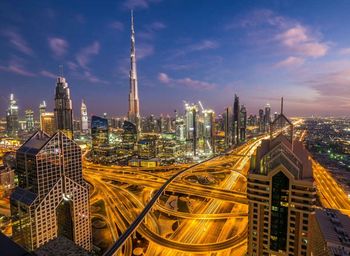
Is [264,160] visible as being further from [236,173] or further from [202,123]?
[202,123]

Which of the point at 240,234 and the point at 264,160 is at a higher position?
the point at 264,160

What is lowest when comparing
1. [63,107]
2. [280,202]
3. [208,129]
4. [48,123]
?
[280,202]

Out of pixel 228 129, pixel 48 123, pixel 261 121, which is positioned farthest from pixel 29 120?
pixel 261 121

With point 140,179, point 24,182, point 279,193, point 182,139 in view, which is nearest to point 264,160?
point 279,193

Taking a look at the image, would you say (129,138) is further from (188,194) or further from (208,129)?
(188,194)

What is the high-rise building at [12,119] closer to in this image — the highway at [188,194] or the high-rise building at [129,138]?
the high-rise building at [129,138]

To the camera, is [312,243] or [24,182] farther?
[24,182]
